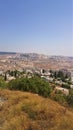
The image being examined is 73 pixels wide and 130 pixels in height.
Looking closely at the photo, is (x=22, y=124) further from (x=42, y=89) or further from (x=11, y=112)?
(x=42, y=89)

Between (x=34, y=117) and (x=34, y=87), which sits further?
(x=34, y=87)

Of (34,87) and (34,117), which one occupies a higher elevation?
(34,117)

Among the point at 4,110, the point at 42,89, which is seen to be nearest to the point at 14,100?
the point at 4,110

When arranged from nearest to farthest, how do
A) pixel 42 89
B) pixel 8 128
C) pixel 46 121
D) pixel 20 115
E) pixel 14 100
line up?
pixel 8 128
pixel 46 121
pixel 20 115
pixel 14 100
pixel 42 89

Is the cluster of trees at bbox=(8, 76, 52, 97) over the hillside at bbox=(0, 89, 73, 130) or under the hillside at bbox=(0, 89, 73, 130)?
under

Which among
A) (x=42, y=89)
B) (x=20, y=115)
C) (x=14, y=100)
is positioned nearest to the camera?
(x=20, y=115)

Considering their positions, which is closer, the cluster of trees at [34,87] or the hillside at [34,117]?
the hillside at [34,117]

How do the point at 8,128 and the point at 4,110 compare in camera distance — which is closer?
the point at 8,128

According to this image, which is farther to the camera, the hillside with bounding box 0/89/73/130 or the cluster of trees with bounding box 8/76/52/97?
the cluster of trees with bounding box 8/76/52/97

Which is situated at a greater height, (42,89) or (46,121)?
(46,121)

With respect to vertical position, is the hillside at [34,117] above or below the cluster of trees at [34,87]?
above
